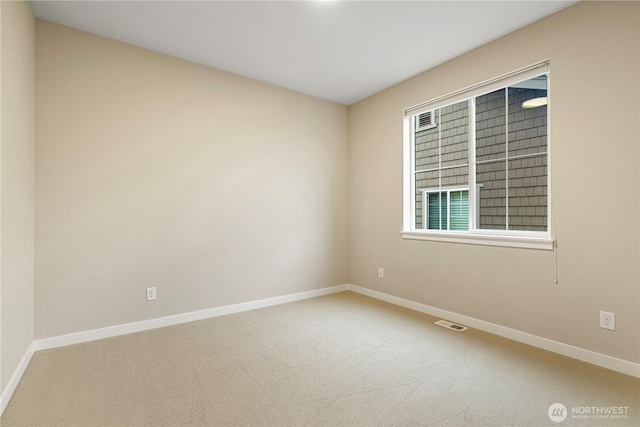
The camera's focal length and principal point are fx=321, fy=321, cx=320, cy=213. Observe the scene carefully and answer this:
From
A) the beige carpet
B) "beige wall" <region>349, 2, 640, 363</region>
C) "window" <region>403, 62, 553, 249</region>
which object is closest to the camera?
the beige carpet

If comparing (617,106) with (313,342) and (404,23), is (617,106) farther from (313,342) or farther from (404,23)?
(313,342)

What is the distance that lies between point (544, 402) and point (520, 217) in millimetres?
1755

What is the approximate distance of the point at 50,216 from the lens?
8.61 ft

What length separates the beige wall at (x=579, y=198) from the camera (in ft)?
7.16

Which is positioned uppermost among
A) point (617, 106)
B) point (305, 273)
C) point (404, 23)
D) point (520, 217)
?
point (404, 23)

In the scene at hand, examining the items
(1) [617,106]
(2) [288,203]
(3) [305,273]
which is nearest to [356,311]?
(3) [305,273]

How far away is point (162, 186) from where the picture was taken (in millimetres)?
3141

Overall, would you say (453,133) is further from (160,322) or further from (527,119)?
(160,322)

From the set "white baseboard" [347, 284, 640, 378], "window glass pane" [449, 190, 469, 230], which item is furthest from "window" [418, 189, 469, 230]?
"white baseboard" [347, 284, 640, 378]

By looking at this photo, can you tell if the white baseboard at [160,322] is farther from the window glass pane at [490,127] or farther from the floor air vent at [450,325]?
the window glass pane at [490,127]

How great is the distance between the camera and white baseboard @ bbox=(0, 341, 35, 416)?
1.80 meters

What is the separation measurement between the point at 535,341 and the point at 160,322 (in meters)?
3.36

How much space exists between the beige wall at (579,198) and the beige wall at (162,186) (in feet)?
6.17

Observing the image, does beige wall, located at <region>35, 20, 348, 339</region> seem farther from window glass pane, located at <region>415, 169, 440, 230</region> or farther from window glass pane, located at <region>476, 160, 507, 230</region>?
window glass pane, located at <region>476, 160, 507, 230</region>
